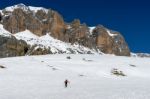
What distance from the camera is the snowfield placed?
4152cm

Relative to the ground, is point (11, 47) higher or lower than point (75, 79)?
higher

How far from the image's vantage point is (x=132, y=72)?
79500mm

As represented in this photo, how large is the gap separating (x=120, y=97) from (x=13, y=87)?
17.2 meters

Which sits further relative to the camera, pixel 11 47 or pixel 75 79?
pixel 11 47

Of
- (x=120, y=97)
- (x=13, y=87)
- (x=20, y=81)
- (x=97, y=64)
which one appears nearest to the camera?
(x=120, y=97)

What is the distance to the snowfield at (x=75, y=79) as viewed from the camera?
136ft

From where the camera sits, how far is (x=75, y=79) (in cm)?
6219

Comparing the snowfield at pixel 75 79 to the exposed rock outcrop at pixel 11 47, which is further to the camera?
the exposed rock outcrop at pixel 11 47

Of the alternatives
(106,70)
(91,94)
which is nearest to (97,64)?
(106,70)

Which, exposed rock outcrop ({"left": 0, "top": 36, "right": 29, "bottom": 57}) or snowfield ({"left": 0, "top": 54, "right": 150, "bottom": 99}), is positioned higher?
exposed rock outcrop ({"left": 0, "top": 36, "right": 29, "bottom": 57})

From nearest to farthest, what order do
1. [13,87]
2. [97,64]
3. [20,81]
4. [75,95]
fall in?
[75,95] → [13,87] → [20,81] → [97,64]

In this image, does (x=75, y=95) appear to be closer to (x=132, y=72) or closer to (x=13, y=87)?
(x=13, y=87)

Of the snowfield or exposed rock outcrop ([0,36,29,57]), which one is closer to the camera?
the snowfield

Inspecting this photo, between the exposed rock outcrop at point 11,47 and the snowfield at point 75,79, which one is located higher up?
the exposed rock outcrop at point 11,47
